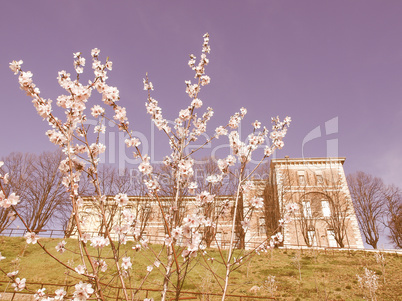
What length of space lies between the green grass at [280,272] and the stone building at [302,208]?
6262mm

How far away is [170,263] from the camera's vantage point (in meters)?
2.99

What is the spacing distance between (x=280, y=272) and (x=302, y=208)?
15.3m

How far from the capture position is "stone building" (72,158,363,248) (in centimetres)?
2760

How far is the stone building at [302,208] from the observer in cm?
2760

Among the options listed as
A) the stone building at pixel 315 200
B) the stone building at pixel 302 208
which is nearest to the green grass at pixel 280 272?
the stone building at pixel 302 208

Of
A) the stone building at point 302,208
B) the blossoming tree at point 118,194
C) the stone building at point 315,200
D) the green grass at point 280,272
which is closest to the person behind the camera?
the blossoming tree at point 118,194

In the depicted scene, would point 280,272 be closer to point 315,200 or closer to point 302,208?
point 302,208

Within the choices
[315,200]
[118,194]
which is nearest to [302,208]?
[315,200]

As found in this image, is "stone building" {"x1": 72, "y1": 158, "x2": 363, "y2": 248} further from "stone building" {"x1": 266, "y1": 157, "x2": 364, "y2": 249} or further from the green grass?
the green grass

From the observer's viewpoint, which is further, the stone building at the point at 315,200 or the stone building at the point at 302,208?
the stone building at the point at 315,200

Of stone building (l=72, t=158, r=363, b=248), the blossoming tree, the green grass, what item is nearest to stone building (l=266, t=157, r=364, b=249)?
stone building (l=72, t=158, r=363, b=248)

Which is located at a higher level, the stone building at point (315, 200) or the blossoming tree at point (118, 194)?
the stone building at point (315, 200)

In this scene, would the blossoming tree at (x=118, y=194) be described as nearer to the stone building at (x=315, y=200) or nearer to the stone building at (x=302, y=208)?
the stone building at (x=302, y=208)

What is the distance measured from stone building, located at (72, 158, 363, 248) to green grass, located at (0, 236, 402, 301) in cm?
626
